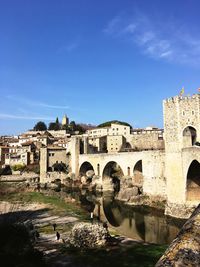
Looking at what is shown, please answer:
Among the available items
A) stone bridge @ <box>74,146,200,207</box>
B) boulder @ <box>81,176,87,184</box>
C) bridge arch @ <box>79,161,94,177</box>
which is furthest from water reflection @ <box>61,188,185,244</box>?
bridge arch @ <box>79,161,94,177</box>

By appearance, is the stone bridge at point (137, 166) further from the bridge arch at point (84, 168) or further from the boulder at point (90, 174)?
the boulder at point (90, 174)

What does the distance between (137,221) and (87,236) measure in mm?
12833

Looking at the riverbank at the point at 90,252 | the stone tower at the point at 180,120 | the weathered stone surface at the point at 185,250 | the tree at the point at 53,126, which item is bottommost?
the riverbank at the point at 90,252

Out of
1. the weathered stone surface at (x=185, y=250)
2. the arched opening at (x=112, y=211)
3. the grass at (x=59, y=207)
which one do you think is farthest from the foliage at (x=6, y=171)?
the weathered stone surface at (x=185, y=250)

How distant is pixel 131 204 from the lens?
3209cm

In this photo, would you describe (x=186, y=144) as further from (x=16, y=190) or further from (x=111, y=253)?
(x=16, y=190)

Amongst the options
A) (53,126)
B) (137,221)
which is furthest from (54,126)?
(137,221)

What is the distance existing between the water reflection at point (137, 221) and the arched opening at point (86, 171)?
1595cm

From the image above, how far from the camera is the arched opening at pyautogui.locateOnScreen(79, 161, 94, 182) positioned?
5287 cm

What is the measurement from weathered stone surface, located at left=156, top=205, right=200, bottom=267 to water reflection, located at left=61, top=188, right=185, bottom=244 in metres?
18.3

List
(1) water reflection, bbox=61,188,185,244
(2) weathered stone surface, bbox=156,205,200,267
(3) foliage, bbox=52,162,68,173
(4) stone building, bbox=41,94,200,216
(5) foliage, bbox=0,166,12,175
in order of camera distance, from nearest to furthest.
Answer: (2) weathered stone surface, bbox=156,205,200,267 → (1) water reflection, bbox=61,188,185,244 → (4) stone building, bbox=41,94,200,216 → (5) foliage, bbox=0,166,12,175 → (3) foliage, bbox=52,162,68,173

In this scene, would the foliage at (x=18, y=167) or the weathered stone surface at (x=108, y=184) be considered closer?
the weathered stone surface at (x=108, y=184)

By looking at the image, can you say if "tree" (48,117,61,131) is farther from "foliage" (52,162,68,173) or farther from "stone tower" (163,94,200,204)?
"stone tower" (163,94,200,204)

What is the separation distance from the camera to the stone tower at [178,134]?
22953mm
